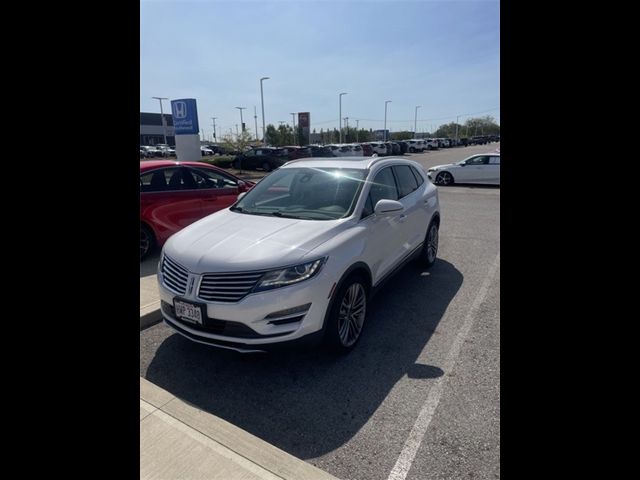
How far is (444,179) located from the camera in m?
18.1

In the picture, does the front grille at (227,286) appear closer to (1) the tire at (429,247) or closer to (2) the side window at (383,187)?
(2) the side window at (383,187)

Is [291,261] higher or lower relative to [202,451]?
higher

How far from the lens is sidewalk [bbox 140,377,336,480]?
2.21 metres

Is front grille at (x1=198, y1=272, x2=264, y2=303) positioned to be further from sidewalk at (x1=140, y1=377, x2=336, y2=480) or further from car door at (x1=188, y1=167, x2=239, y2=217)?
car door at (x1=188, y1=167, x2=239, y2=217)

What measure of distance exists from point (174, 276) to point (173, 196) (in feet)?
11.7

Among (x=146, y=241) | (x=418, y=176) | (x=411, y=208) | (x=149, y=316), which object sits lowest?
(x=149, y=316)

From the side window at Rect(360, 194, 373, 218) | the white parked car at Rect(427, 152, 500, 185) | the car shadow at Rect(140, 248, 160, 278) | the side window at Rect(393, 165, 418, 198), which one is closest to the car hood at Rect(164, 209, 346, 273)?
the side window at Rect(360, 194, 373, 218)

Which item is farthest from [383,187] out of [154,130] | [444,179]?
[154,130]

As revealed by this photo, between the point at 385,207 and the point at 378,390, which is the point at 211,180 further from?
the point at 378,390

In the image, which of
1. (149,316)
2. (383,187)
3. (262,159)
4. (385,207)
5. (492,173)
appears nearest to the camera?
(385,207)

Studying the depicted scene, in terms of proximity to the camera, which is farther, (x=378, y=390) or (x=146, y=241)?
(x=146, y=241)

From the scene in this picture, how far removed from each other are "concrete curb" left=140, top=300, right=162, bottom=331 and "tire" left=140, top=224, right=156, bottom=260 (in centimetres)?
209
